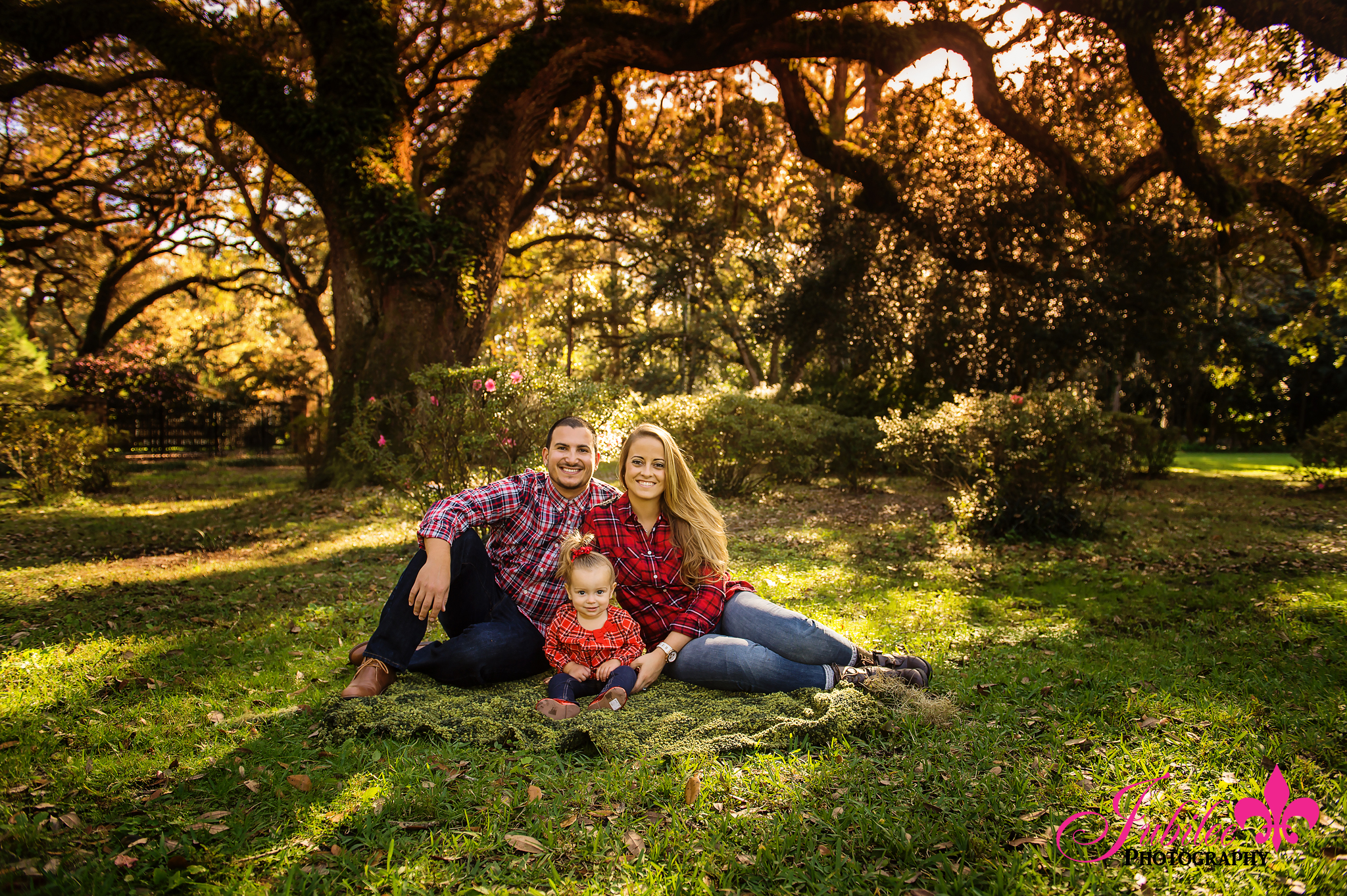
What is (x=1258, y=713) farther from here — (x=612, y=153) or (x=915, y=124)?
(x=612, y=153)

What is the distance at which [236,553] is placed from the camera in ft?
27.0

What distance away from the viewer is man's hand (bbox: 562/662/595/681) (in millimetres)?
3803

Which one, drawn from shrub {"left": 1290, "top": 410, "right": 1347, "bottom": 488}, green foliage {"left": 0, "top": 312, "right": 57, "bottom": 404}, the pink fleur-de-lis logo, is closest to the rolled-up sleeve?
the pink fleur-de-lis logo

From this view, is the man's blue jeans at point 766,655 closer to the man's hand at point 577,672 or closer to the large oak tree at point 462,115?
the man's hand at point 577,672

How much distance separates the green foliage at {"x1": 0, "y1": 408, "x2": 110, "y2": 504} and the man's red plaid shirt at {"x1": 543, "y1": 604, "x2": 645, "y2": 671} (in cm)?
1153

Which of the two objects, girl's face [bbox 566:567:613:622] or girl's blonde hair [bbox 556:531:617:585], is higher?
girl's blonde hair [bbox 556:531:617:585]

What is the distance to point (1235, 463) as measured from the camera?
73.4 ft

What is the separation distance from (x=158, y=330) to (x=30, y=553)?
27.0 metres

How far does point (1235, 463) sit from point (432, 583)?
1054 inches

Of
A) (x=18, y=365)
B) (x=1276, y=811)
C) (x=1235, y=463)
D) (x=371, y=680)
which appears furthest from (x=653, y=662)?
(x=1235, y=463)

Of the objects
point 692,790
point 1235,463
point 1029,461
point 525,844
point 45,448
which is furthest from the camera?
point 1235,463

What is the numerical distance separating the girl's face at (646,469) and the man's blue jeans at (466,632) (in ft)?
3.07

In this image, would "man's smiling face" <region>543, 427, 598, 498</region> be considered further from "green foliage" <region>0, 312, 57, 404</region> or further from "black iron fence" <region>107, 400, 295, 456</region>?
"black iron fence" <region>107, 400, 295, 456</region>

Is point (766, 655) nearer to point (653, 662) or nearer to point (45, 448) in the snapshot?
point (653, 662)
